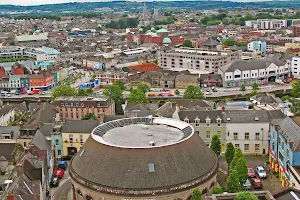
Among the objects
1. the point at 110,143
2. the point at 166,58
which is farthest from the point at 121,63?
the point at 110,143

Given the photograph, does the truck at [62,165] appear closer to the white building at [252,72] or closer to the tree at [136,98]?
the tree at [136,98]

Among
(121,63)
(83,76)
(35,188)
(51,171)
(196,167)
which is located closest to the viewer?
(35,188)

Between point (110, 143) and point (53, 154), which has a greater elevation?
point (110, 143)

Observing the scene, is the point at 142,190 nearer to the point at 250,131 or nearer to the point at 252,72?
the point at 250,131

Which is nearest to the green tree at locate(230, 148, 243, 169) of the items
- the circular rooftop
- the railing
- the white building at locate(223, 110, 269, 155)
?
the railing

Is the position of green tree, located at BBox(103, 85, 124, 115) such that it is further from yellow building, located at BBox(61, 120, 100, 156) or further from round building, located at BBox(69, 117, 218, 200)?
round building, located at BBox(69, 117, 218, 200)

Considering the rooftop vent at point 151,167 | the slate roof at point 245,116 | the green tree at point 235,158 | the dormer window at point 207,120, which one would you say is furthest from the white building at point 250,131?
the rooftop vent at point 151,167

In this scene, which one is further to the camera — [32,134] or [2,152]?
[32,134]

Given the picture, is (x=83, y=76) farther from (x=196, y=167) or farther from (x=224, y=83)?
(x=196, y=167)
